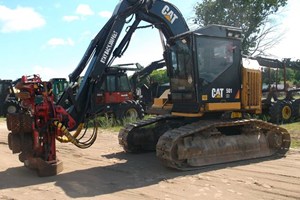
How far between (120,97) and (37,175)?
9.49m

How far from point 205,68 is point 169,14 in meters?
1.76

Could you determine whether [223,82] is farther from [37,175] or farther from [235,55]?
[37,175]

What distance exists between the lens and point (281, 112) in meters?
15.7

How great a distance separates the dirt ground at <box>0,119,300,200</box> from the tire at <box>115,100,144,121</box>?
23.8 ft

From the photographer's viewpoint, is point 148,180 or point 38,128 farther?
point 38,128

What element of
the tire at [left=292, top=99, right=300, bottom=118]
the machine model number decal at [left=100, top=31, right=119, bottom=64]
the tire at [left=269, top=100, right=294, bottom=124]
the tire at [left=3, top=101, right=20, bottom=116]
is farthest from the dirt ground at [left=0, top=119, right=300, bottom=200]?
the tire at [left=3, top=101, right=20, bottom=116]

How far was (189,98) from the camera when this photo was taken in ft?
27.4

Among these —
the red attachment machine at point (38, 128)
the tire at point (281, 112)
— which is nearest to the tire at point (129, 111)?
the tire at point (281, 112)

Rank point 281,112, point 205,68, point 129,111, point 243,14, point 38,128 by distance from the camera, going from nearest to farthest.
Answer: point 38,128 → point 205,68 → point 281,112 → point 129,111 → point 243,14

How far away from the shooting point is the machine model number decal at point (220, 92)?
830cm

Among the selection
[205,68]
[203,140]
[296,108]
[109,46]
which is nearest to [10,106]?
[296,108]

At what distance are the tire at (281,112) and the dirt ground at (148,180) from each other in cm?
649

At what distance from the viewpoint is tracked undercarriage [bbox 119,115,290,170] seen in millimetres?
7730

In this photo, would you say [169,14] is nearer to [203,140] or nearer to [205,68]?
[205,68]
